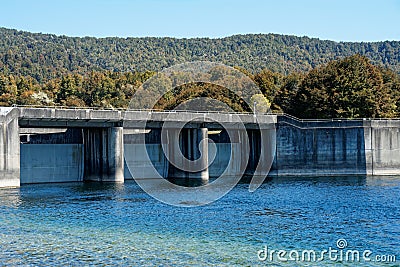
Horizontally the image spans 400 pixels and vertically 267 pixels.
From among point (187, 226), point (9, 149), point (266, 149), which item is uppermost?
point (9, 149)

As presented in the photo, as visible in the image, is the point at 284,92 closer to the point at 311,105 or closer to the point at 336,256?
the point at 311,105

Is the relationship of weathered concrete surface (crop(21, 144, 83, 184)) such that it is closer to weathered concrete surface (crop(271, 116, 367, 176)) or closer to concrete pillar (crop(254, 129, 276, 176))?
concrete pillar (crop(254, 129, 276, 176))

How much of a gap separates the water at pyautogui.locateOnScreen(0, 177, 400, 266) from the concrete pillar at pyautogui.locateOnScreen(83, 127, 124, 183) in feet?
32.9

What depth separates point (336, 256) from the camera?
32031mm

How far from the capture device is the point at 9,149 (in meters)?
66.1

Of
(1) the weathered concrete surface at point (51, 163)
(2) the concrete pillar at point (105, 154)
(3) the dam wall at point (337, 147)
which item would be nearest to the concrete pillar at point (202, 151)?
(3) the dam wall at point (337, 147)

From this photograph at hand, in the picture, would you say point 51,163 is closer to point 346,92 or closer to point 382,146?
point 382,146

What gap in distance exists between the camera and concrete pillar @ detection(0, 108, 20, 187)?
6569 cm

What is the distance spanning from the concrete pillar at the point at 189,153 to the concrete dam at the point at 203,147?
5.0 inches

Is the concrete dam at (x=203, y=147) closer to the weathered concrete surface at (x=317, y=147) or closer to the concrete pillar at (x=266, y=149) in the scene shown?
the concrete pillar at (x=266, y=149)

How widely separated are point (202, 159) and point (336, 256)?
51547 mm

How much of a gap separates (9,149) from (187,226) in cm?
3081

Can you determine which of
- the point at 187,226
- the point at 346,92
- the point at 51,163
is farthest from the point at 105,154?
the point at 346,92

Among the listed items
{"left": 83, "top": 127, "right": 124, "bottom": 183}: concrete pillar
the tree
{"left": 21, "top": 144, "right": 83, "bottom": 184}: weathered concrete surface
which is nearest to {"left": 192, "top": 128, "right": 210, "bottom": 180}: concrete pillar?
{"left": 83, "top": 127, "right": 124, "bottom": 183}: concrete pillar
